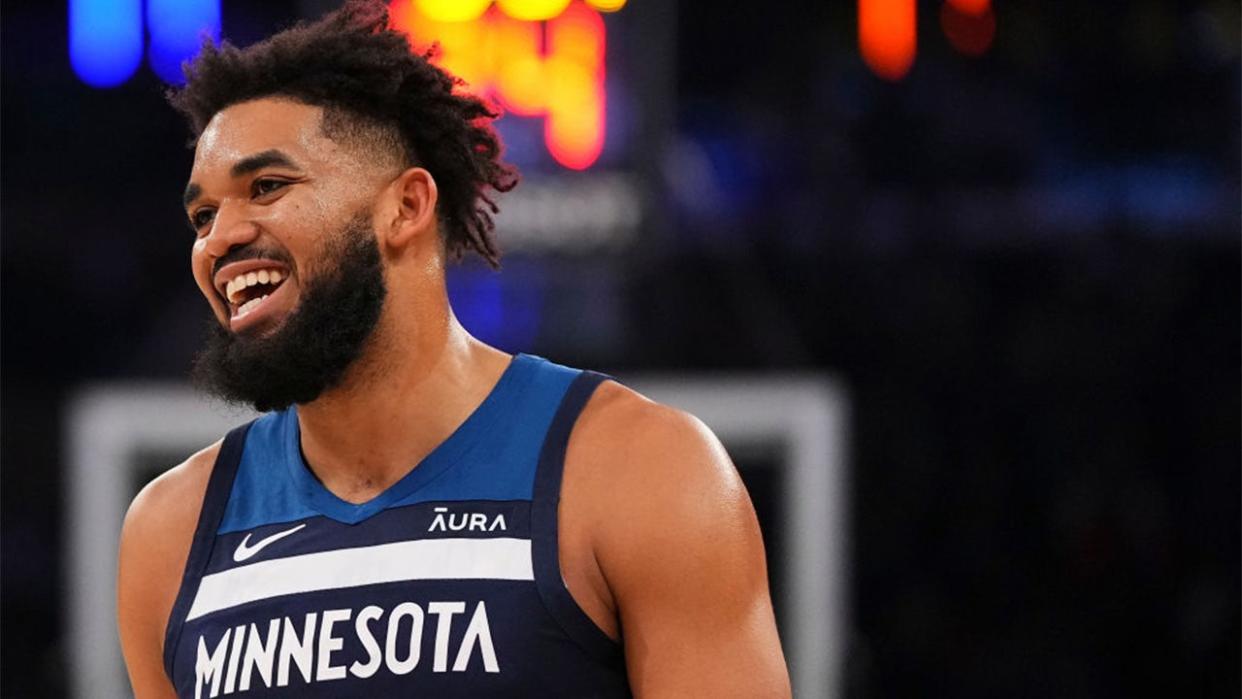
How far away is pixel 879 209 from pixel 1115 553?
1.77 m

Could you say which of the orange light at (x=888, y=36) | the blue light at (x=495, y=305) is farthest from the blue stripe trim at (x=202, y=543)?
the orange light at (x=888, y=36)

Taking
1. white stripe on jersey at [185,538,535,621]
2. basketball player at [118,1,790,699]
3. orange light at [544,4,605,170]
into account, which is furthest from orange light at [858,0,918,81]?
white stripe on jersey at [185,538,535,621]

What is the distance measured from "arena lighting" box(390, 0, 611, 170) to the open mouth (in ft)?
10.00

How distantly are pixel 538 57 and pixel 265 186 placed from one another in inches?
125

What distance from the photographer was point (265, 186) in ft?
8.56

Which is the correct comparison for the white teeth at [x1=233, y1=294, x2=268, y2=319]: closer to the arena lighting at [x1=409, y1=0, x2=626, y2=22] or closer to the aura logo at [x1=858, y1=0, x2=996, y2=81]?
the arena lighting at [x1=409, y1=0, x2=626, y2=22]

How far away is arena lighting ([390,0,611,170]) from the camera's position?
222 inches

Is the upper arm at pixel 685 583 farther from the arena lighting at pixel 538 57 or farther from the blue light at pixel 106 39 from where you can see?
the blue light at pixel 106 39

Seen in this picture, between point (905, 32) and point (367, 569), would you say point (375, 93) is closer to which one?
point (367, 569)

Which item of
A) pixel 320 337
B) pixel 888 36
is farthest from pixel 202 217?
pixel 888 36

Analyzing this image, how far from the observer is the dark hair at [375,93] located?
2.72 metres

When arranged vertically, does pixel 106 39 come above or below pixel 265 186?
above

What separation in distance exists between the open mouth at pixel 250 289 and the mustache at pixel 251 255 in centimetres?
2

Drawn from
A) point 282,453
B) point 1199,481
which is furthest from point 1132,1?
point 282,453
